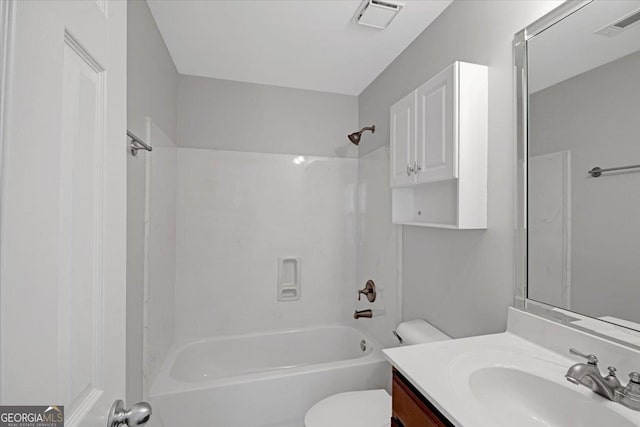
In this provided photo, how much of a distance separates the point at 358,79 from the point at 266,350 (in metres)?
2.34

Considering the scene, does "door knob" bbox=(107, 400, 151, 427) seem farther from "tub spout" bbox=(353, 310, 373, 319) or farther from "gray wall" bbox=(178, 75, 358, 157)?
"gray wall" bbox=(178, 75, 358, 157)

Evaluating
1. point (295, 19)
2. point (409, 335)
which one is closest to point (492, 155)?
point (409, 335)

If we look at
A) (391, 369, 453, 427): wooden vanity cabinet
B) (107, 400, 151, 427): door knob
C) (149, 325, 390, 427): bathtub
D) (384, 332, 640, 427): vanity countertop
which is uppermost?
(107, 400, 151, 427): door knob

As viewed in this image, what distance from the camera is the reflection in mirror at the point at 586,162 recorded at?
861 mm

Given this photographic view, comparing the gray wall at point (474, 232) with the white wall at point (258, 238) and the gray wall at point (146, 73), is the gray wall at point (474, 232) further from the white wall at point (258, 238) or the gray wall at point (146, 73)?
the gray wall at point (146, 73)

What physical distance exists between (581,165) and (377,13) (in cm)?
125

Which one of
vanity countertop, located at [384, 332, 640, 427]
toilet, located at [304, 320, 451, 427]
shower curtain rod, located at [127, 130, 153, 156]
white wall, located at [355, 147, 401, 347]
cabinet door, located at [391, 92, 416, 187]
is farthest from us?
white wall, located at [355, 147, 401, 347]

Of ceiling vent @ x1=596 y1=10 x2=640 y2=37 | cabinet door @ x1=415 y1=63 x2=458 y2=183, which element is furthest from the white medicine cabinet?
ceiling vent @ x1=596 y1=10 x2=640 y2=37

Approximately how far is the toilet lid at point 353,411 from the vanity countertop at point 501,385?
0.68m

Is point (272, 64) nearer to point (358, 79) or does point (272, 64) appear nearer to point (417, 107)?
point (358, 79)

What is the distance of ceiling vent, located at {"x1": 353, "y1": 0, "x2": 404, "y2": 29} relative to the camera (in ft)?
5.16

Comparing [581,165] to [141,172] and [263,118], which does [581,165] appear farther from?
[263,118]

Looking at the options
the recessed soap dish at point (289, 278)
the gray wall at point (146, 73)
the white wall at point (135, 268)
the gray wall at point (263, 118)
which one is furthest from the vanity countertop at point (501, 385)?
the gray wall at point (263, 118)

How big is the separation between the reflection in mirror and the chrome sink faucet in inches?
7.0
